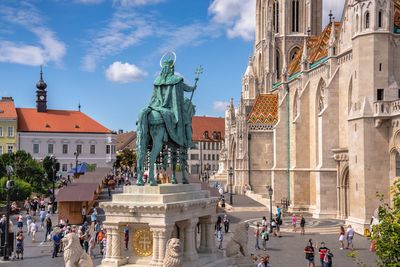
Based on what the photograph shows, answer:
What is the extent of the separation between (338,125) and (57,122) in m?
45.2

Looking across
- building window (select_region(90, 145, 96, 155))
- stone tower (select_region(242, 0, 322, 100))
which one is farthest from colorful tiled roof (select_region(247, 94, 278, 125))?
building window (select_region(90, 145, 96, 155))

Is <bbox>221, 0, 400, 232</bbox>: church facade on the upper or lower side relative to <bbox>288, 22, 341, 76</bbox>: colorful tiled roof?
lower

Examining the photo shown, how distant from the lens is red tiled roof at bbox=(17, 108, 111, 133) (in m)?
69.4

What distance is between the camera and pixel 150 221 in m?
13.7

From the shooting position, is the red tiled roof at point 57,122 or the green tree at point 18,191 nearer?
the green tree at point 18,191

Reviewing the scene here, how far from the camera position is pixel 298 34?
211 ft

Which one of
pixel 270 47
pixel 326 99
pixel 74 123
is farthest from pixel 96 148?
pixel 326 99

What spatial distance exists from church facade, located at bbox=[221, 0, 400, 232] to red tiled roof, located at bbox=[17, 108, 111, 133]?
2321 centimetres

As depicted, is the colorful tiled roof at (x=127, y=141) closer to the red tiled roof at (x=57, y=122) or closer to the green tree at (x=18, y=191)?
the red tiled roof at (x=57, y=122)

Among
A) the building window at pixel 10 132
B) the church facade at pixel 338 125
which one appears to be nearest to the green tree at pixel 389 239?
the church facade at pixel 338 125

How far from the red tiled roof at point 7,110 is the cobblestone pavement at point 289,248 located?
4134 centimetres

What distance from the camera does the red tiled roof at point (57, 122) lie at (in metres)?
69.4

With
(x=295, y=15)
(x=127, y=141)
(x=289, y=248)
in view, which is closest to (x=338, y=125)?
(x=289, y=248)

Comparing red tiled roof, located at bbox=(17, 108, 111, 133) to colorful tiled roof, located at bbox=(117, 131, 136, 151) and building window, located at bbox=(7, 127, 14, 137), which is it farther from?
colorful tiled roof, located at bbox=(117, 131, 136, 151)
